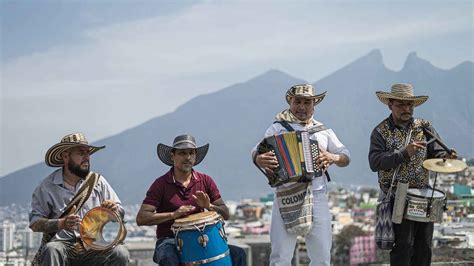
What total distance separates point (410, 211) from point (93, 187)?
9.77 feet

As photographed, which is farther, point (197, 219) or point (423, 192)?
point (423, 192)

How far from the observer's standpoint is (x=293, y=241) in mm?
8672

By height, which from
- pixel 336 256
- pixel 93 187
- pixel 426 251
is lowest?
pixel 336 256

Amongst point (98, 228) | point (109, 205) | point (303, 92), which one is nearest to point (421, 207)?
point (303, 92)

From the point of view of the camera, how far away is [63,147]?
344 inches

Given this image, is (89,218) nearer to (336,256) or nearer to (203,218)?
(203,218)

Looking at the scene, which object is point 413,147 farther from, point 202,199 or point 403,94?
point 202,199

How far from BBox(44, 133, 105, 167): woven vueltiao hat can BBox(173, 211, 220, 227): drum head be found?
4.00 ft

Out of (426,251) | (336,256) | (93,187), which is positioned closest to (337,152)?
(426,251)

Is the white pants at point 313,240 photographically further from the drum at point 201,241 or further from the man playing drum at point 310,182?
Answer: the drum at point 201,241

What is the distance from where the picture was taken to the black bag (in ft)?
29.1

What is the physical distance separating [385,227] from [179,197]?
6.53 feet

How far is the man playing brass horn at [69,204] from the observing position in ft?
27.5

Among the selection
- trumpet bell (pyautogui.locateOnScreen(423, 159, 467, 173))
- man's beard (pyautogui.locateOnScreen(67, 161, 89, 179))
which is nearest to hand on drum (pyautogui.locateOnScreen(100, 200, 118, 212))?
man's beard (pyautogui.locateOnScreen(67, 161, 89, 179))
